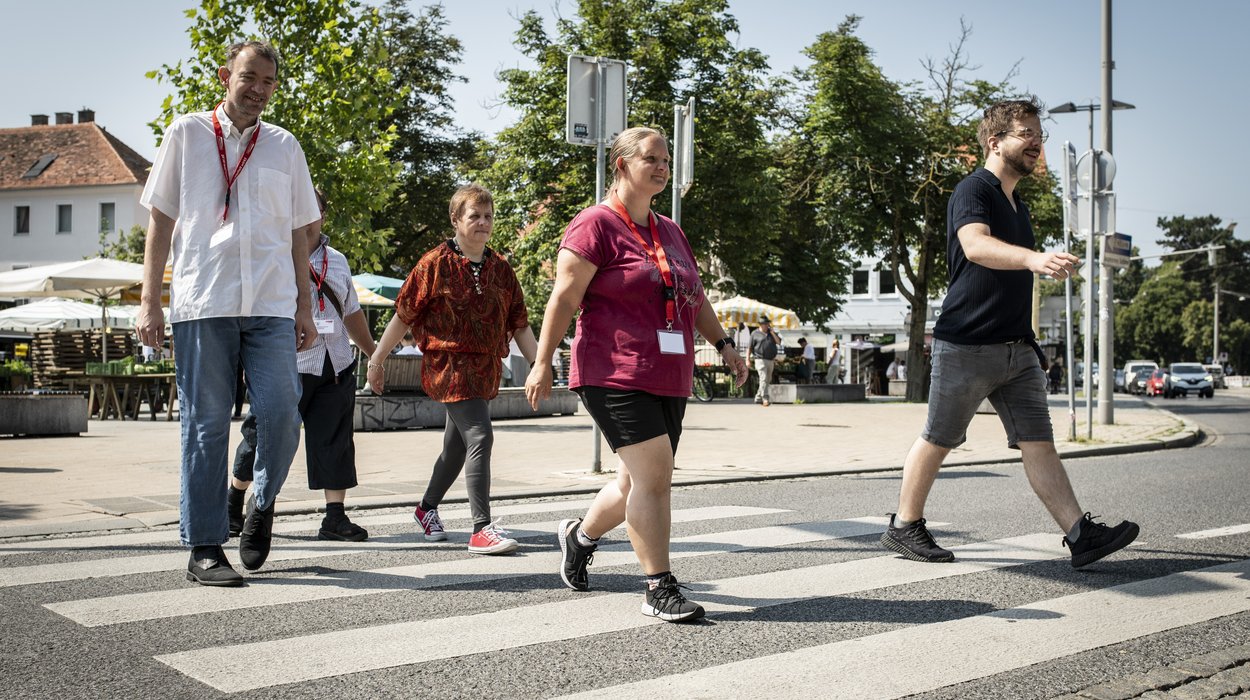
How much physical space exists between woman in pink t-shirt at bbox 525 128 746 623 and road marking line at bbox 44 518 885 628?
3.52 feet

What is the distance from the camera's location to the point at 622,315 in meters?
4.74

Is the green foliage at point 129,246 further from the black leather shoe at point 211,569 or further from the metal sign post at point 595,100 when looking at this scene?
the black leather shoe at point 211,569

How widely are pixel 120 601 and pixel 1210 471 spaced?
9770 mm

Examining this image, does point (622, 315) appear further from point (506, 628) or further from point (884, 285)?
point (884, 285)

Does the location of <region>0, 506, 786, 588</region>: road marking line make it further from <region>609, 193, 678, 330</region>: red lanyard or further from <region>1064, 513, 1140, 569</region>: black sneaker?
<region>1064, 513, 1140, 569</region>: black sneaker

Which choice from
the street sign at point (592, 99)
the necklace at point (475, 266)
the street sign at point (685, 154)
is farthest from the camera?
the street sign at point (685, 154)

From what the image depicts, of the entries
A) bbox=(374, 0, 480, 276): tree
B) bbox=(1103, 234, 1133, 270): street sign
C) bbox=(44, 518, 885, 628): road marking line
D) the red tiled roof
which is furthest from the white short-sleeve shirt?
the red tiled roof

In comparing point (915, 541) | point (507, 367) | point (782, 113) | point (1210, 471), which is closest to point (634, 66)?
point (782, 113)

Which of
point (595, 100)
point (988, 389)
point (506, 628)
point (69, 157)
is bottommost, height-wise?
point (506, 628)

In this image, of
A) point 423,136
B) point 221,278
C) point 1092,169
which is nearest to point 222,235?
point 221,278

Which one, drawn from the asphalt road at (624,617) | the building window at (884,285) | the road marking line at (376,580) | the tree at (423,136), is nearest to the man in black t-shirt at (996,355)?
the asphalt road at (624,617)

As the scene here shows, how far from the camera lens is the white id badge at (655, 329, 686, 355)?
470 cm

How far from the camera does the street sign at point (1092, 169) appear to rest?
1470cm

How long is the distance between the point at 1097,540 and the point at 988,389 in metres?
0.83
